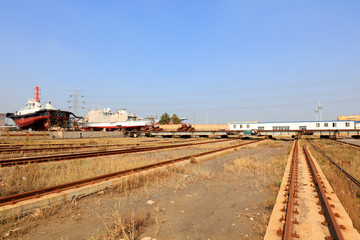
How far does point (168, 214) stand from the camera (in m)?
4.38

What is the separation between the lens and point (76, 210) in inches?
176

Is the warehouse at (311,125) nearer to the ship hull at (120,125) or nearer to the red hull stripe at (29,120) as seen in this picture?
the ship hull at (120,125)

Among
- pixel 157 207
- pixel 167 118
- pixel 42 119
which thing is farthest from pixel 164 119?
pixel 157 207

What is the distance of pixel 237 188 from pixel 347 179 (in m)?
4.21

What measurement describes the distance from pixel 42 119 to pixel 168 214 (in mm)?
48215

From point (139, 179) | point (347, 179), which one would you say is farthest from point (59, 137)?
point (347, 179)

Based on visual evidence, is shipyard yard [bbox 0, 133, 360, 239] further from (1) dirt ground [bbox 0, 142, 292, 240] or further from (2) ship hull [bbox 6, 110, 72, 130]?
(2) ship hull [bbox 6, 110, 72, 130]

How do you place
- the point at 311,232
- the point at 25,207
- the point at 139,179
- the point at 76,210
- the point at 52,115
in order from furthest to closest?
the point at 52,115
the point at 139,179
the point at 76,210
the point at 25,207
the point at 311,232

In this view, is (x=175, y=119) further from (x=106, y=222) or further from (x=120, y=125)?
(x=106, y=222)

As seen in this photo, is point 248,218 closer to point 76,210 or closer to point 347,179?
point 76,210

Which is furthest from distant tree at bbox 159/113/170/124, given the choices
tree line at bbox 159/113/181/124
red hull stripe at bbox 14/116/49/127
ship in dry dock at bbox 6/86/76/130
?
red hull stripe at bbox 14/116/49/127

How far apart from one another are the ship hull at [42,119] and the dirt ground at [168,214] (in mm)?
43527

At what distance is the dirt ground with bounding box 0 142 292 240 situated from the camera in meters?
3.47

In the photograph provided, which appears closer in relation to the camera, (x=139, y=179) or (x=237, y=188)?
(x=237, y=188)
